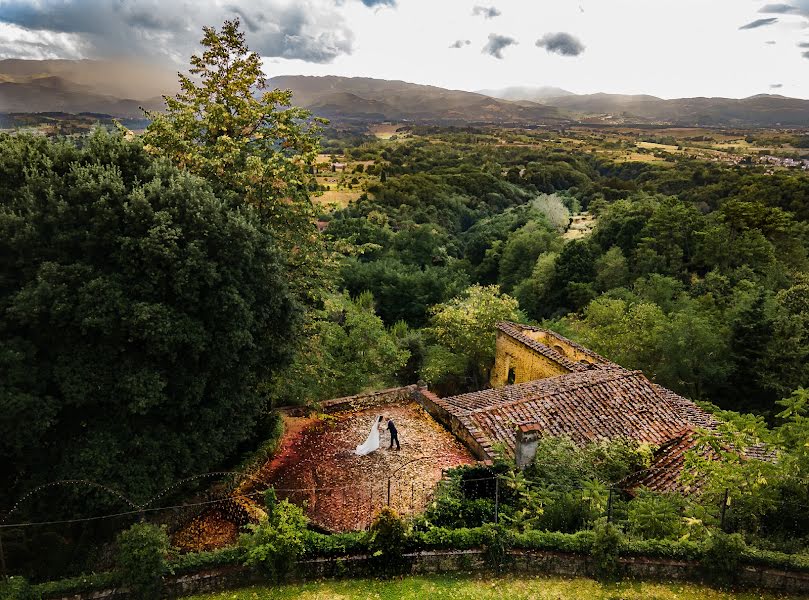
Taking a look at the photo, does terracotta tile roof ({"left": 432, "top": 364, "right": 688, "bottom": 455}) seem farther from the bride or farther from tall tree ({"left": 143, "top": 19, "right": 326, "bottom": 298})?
tall tree ({"left": 143, "top": 19, "right": 326, "bottom": 298})

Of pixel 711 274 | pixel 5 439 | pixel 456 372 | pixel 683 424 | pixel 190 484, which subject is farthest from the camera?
pixel 711 274

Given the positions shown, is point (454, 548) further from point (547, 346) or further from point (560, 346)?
point (560, 346)

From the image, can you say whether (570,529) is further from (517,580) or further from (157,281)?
(157,281)

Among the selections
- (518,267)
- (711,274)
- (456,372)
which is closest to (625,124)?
(518,267)

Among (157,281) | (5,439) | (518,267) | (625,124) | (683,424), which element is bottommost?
(518,267)

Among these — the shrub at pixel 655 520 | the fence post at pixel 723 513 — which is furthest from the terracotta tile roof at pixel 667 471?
the fence post at pixel 723 513

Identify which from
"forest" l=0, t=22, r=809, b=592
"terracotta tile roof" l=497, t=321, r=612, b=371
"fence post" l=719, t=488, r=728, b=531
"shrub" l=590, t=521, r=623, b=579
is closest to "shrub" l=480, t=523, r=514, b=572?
"forest" l=0, t=22, r=809, b=592
